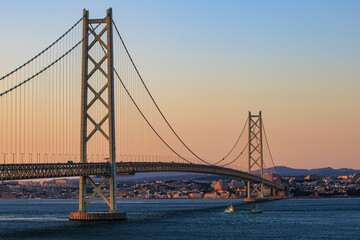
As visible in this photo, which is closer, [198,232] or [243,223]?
[198,232]

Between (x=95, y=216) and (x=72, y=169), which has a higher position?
(x=72, y=169)

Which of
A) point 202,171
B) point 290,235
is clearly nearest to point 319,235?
point 290,235

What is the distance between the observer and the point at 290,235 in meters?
51.1

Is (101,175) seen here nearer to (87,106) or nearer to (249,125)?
(87,106)

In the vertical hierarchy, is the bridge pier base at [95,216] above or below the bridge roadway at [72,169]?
below

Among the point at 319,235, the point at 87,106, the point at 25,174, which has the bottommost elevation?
the point at 319,235

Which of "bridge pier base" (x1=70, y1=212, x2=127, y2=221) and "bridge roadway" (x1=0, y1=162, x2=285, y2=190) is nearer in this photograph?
"bridge roadway" (x1=0, y1=162, x2=285, y2=190)

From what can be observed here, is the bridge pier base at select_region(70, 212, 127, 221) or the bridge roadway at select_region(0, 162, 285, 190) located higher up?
the bridge roadway at select_region(0, 162, 285, 190)

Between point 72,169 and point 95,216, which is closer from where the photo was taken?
point 72,169

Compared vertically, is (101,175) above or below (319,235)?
above

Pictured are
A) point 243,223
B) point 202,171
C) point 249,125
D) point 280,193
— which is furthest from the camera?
point 280,193

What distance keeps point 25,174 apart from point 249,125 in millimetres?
95056

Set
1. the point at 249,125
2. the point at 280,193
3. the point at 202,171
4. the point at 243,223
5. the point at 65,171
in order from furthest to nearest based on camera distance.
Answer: the point at 280,193
the point at 249,125
the point at 202,171
the point at 243,223
the point at 65,171

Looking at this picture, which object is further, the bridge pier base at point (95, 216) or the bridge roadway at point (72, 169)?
the bridge pier base at point (95, 216)
